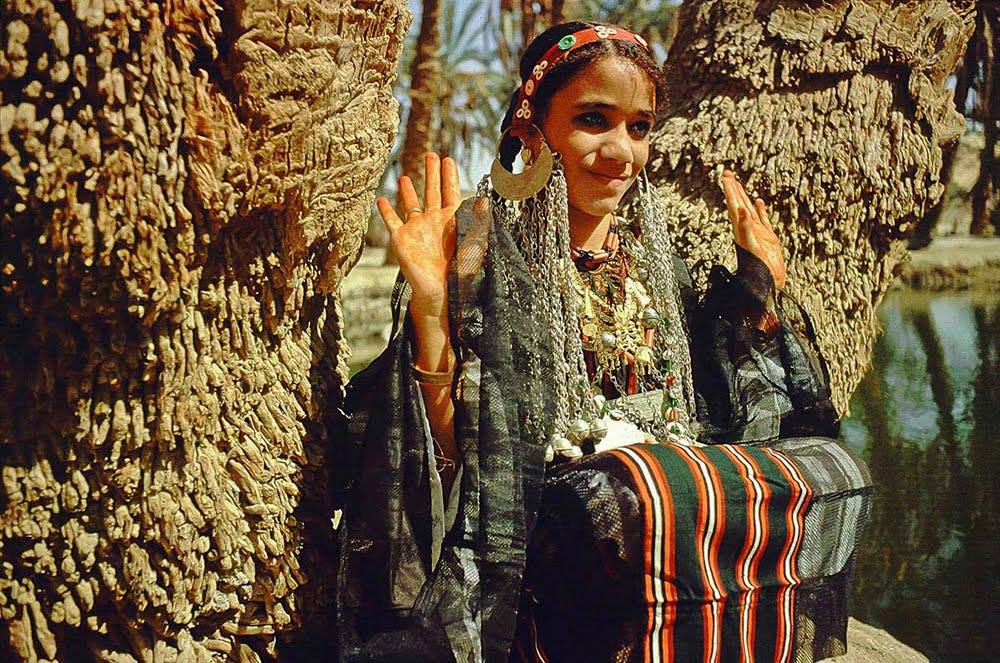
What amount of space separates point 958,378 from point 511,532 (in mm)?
3891

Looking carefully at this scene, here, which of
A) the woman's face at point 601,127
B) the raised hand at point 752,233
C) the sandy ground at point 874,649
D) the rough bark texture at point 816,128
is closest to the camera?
the woman's face at point 601,127

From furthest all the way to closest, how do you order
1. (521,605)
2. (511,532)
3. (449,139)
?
(449,139) → (521,605) → (511,532)

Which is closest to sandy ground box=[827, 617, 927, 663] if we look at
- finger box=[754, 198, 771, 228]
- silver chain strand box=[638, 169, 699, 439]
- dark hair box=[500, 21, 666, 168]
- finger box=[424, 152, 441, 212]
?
silver chain strand box=[638, 169, 699, 439]

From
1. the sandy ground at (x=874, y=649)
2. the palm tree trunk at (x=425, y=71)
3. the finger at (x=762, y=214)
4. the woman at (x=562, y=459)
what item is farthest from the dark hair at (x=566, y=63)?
the palm tree trunk at (x=425, y=71)

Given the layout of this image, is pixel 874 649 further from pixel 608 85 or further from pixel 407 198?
A: pixel 407 198

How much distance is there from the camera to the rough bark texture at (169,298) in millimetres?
1132

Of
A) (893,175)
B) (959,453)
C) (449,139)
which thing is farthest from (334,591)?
(449,139)

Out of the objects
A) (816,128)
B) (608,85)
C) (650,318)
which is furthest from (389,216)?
(816,128)

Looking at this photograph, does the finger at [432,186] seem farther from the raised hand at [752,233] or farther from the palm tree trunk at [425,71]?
the palm tree trunk at [425,71]

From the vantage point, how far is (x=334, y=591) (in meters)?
1.67

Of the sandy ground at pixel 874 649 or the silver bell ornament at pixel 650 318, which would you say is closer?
the silver bell ornament at pixel 650 318

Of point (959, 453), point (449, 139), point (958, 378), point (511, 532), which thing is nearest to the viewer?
point (511, 532)

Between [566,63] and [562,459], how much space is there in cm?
85

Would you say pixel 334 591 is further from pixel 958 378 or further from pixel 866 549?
pixel 958 378
